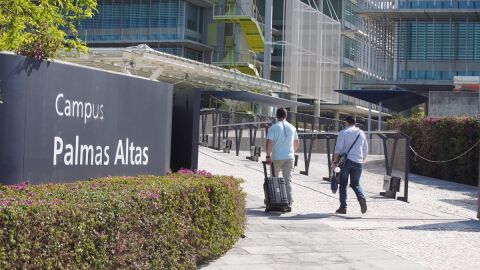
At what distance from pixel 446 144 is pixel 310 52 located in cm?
3284

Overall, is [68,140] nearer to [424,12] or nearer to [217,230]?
[217,230]

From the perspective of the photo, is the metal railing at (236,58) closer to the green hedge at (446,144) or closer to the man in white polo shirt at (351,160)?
the green hedge at (446,144)

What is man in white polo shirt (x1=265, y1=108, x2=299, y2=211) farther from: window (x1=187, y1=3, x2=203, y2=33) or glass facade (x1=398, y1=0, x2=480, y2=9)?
window (x1=187, y1=3, x2=203, y2=33)

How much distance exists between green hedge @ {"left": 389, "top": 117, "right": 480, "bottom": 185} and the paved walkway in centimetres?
509

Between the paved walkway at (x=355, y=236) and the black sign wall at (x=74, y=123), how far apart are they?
161 centimetres

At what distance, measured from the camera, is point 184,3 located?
59562mm

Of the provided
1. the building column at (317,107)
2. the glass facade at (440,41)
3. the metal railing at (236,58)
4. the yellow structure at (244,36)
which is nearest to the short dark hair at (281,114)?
the glass facade at (440,41)

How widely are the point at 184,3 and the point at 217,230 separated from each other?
51700 millimetres

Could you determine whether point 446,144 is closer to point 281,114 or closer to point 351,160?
point 351,160

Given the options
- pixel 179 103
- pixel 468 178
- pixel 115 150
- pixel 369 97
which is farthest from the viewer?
pixel 369 97

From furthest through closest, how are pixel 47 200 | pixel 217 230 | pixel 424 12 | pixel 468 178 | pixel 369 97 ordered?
pixel 424 12 < pixel 369 97 < pixel 468 178 < pixel 217 230 < pixel 47 200

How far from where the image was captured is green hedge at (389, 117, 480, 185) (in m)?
23.7

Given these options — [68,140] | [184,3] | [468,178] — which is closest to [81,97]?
[68,140]

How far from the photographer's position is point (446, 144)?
2467 centimetres
